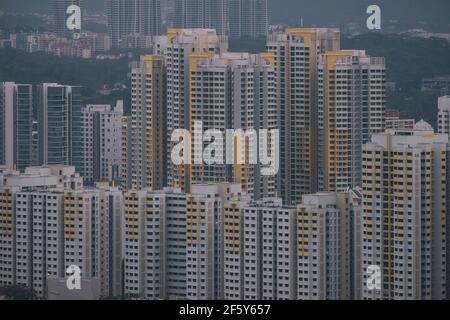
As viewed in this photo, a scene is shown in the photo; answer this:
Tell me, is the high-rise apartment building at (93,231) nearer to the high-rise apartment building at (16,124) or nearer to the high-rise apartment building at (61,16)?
the high-rise apartment building at (16,124)

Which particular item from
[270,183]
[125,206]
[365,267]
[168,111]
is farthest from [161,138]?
[365,267]

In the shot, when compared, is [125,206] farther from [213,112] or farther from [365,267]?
[213,112]

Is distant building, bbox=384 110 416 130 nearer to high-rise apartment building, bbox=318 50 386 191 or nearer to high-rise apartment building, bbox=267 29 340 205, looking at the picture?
high-rise apartment building, bbox=318 50 386 191

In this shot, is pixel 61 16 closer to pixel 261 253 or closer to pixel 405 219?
pixel 261 253

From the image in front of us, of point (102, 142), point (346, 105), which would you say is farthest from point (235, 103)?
point (102, 142)

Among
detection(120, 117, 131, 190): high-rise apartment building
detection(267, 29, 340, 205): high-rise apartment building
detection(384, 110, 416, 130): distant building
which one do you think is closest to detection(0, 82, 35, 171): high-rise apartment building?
detection(120, 117, 131, 190): high-rise apartment building

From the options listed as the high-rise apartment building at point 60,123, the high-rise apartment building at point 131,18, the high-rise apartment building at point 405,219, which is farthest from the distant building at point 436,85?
the high-rise apartment building at point 405,219
